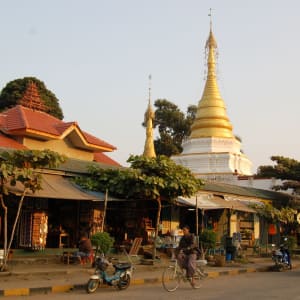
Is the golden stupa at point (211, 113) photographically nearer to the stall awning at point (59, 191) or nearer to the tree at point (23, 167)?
the stall awning at point (59, 191)

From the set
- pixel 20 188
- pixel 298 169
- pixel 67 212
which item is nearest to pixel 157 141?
pixel 298 169

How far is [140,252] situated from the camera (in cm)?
1856

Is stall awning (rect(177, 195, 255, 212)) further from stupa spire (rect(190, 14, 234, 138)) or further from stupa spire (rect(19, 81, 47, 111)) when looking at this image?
stupa spire (rect(190, 14, 234, 138))

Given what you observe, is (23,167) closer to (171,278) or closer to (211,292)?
(171,278)

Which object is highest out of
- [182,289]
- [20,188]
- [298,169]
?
[298,169]

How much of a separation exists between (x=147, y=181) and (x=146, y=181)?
3cm

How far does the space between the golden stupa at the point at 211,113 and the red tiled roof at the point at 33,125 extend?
69.7 ft

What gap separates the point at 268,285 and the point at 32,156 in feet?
23.2

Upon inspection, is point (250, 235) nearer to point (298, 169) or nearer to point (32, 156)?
point (298, 169)

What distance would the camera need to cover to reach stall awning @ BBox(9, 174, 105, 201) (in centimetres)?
1430

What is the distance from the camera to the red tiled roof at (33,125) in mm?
21594

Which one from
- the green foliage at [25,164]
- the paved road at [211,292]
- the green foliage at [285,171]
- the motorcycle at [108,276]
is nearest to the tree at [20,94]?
the green foliage at [285,171]

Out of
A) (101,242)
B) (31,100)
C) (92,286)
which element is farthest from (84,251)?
(31,100)

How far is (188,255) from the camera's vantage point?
12055mm
